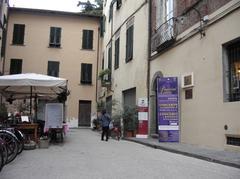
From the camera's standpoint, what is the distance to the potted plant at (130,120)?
741 inches

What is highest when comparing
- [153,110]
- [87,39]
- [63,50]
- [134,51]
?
[87,39]

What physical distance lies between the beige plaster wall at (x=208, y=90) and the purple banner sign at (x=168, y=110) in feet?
0.90

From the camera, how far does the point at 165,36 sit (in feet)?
55.6

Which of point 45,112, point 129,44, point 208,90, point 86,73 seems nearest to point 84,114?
point 86,73

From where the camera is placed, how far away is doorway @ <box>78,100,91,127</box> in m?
33.6

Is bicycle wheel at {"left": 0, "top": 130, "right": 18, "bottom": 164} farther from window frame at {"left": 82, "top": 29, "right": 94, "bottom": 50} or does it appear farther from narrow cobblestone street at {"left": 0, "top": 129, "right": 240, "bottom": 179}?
window frame at {"left": 82, "top": 29, "right": 94, "bottom": 50}

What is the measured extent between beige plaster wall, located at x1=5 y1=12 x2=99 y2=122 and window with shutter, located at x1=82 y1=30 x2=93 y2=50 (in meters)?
0.28

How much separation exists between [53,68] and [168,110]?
802 inches

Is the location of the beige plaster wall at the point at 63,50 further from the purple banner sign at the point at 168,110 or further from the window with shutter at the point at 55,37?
the purple banner sign at the point at 168,110

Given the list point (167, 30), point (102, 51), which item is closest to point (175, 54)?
point (167, 30)

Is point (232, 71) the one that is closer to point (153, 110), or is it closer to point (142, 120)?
point (142, 120)

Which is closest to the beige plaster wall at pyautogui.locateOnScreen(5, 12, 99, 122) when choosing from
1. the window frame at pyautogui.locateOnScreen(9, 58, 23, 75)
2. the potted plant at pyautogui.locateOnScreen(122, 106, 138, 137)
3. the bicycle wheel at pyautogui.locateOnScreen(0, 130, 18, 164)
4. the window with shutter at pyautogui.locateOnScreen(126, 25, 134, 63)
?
the window frame at pyautogui.locateOnScreen(9, 58, 23, 75)

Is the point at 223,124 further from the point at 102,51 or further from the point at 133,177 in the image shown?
the point at 102,51

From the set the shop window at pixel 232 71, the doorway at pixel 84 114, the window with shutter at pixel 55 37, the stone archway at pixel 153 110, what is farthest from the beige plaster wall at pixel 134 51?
the shop window at pixel 232 71
